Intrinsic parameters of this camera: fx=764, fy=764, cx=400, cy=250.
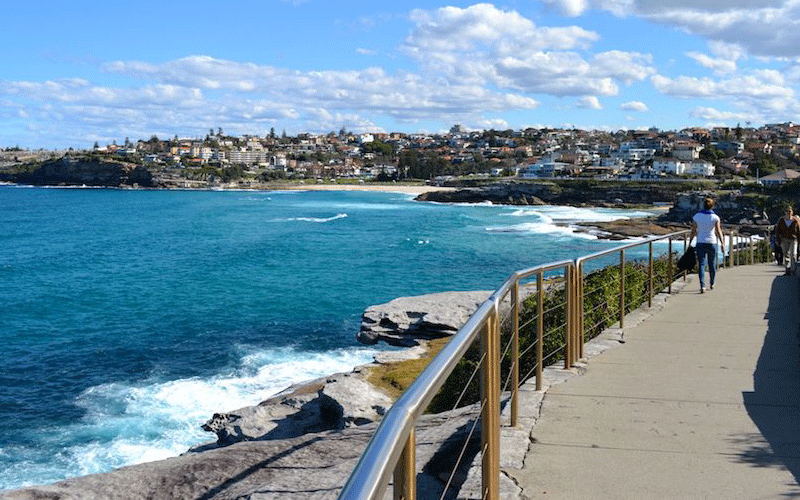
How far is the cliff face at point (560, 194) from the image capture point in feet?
322

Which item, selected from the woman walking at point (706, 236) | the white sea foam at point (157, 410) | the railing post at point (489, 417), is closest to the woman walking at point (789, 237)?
the woman walking at point (706, 236)

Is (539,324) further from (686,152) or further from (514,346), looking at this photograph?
(686,152)

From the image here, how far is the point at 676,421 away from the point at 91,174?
570 feet

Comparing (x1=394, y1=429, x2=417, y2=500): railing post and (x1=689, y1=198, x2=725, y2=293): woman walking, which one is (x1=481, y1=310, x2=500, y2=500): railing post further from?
(x1=689, y1=198, x2=725, y2=293): woman walking

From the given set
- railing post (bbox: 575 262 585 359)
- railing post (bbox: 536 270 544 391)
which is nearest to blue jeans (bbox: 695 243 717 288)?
railing post (bbox: 575 262 585 359)

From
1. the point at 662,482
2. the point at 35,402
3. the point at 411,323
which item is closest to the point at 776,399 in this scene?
the point at 662,482

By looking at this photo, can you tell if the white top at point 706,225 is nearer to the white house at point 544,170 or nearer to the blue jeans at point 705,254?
the blue jeans at point 705,254

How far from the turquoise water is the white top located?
9897 millimetres

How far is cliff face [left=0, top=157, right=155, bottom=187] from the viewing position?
16050 centimetres

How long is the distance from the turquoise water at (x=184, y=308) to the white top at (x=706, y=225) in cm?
990

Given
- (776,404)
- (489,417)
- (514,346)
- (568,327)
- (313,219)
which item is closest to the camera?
(489,417)

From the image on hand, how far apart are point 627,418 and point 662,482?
1.28m

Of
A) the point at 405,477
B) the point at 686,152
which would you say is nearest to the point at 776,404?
the point at 405,477

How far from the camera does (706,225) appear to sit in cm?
1301
